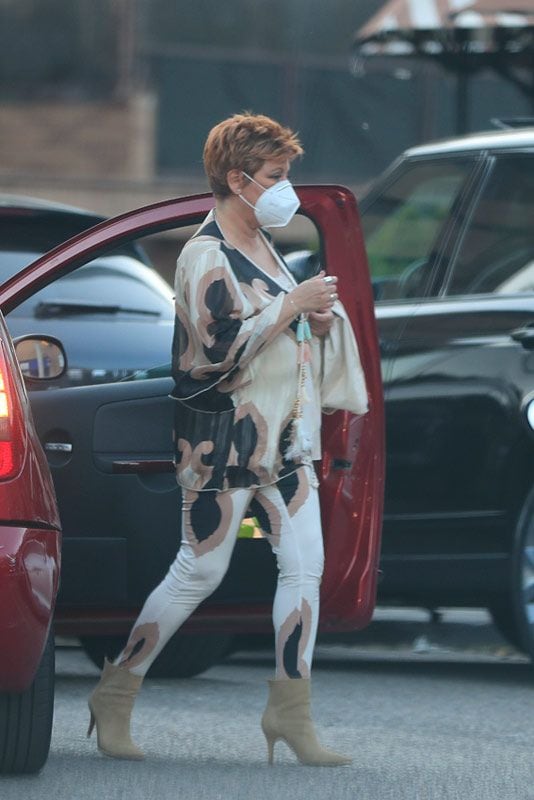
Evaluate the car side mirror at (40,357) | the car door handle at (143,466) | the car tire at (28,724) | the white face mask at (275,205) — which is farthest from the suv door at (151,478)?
the car tire at (28,724)

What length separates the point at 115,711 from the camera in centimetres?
520

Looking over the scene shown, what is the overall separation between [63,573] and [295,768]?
2.96 feet

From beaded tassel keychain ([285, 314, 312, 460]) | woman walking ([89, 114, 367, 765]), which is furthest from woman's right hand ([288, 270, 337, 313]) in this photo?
beaded tassel keychain ([285, 314, 312, 460])

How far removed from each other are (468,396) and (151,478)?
143 cm

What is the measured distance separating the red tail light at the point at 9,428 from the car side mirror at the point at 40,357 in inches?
31.1

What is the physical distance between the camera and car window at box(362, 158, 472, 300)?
22.9ft

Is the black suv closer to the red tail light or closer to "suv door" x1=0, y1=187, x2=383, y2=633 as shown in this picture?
"suv door" x1=0, y1=187, x2=383, y2=633

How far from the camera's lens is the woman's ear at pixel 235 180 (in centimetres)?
516

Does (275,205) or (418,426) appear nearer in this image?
(275,205)

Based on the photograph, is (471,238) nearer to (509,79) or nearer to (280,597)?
(280,597)

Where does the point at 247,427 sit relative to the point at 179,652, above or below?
above

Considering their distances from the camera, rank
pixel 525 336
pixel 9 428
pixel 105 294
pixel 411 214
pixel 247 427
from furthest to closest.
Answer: pixel 105 294 < pixel 411 214 < pixel 525 336 < pixel 247 427 < pixel 9 428

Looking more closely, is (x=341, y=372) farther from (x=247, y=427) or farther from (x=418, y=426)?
(x=418, y=426)

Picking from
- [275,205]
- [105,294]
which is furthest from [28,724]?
[105,294]
